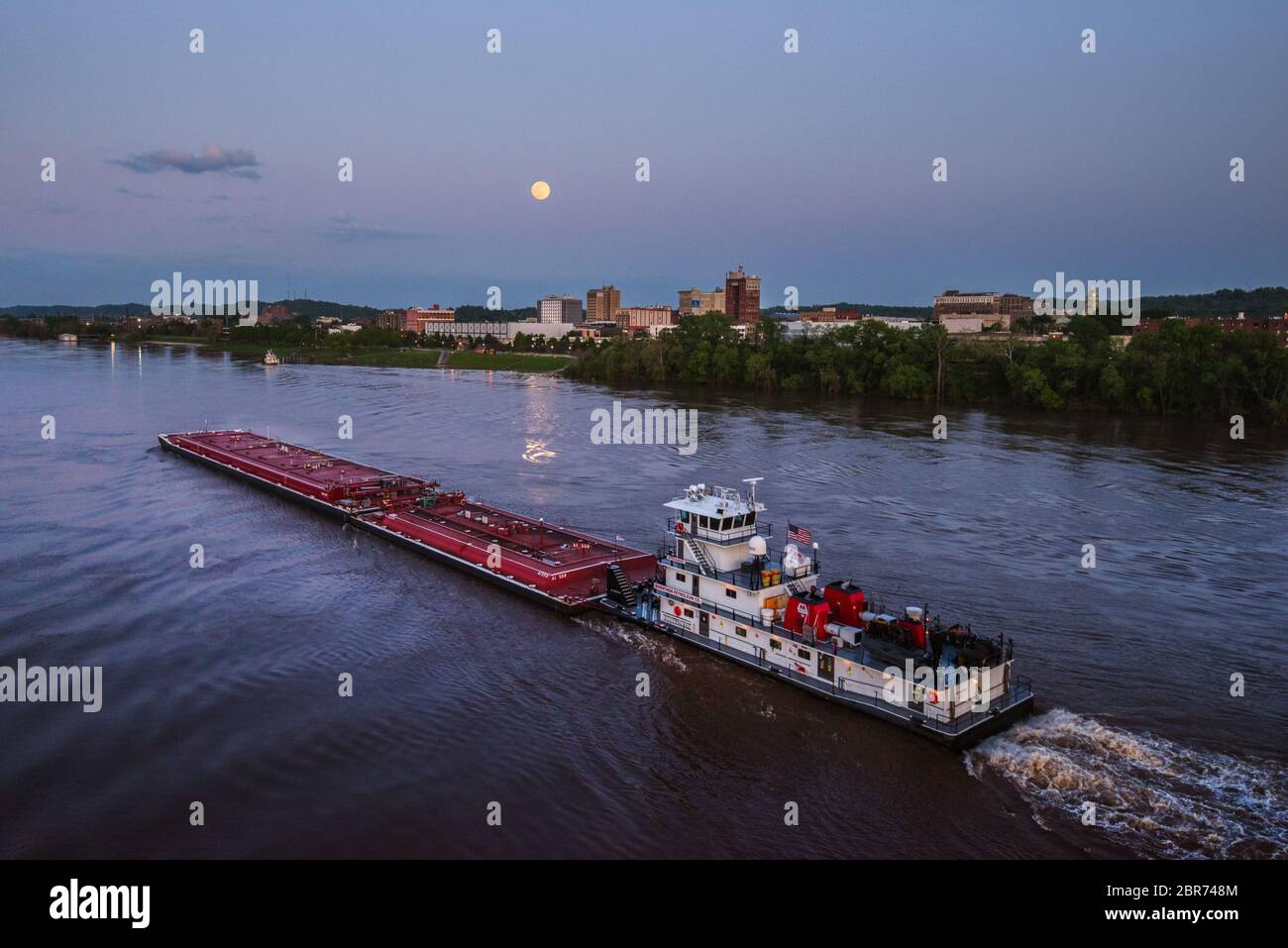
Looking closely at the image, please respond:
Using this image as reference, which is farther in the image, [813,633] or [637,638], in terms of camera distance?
[637,638]

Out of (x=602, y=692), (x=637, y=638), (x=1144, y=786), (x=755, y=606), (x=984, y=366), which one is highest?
(x=984, y=366)

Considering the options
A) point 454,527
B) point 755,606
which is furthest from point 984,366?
point 755,606

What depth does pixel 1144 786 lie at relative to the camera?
2259 centimetres

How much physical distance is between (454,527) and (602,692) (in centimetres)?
1951

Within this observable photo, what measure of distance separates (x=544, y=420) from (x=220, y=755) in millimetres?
70248

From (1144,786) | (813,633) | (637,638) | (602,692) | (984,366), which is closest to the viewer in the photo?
(1144,786)

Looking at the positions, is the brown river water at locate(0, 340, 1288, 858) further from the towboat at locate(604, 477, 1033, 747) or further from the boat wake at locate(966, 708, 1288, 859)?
the towboat at locate(604, 477, 1033, 747)

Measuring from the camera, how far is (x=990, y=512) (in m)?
51.5

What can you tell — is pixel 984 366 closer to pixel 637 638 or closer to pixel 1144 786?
pixel 637 638

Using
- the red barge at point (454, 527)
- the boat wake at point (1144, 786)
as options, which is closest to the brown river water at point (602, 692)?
the boat wake at point (1144, 786)

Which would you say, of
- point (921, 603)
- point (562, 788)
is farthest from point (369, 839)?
point (921, 603)

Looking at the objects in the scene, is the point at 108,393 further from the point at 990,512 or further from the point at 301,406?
the point at 990,512

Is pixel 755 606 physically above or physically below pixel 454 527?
below

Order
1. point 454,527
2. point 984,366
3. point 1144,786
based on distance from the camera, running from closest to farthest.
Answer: point 1144,786
point 454,527
point 984,366
